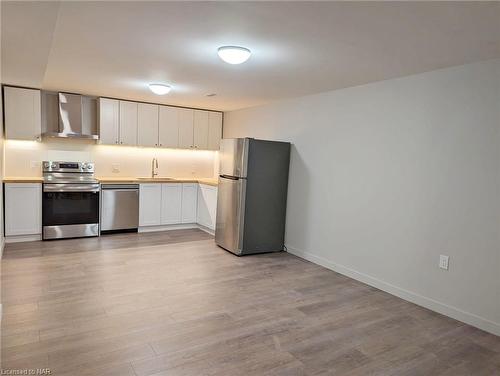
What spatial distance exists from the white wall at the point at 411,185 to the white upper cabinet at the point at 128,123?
9.16 ft

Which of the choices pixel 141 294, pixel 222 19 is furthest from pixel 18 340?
pixel 222 19

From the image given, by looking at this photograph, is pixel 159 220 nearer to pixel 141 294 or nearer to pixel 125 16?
pixel 141 294

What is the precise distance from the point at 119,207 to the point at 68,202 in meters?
0.75

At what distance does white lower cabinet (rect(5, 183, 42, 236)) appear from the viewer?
4.85m

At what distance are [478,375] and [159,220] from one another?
4.93 meters

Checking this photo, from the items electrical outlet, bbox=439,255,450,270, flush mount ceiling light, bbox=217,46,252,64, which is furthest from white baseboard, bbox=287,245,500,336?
flush mount ceiling light, bbox=217,46,252,64

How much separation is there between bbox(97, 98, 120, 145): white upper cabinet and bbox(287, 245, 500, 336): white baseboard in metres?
3.64

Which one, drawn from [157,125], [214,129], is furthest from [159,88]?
[214,129]

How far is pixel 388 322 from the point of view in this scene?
3.04m

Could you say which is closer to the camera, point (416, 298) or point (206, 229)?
point (416, 298)

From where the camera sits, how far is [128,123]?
5926mm

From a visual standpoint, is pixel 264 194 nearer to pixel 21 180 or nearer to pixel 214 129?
pixel 214 129

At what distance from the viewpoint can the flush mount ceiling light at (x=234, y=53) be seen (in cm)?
281

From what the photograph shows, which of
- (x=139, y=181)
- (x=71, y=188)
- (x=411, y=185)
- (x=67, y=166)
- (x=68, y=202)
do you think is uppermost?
(x=411, y=185)
